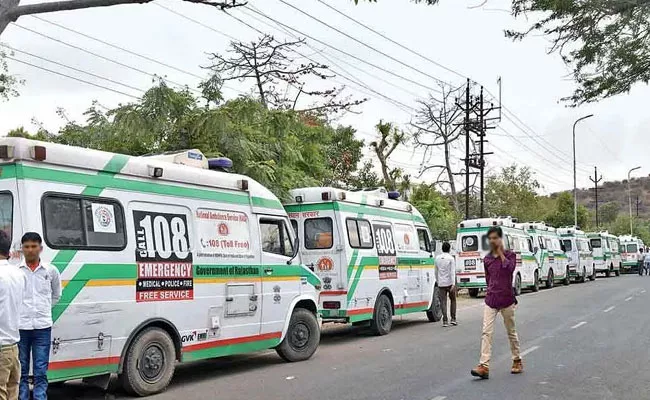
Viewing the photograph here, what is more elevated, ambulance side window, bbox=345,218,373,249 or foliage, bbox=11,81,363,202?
foliage, bbox=11,81,363,202

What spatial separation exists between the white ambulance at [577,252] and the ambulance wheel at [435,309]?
802 inches

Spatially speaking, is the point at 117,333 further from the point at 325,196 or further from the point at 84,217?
the point at 325,196

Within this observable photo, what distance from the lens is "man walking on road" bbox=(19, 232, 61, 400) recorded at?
685 centimetres

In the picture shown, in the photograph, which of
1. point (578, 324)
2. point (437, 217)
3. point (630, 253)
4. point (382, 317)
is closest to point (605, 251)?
point (630, 253)

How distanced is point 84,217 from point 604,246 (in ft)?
146

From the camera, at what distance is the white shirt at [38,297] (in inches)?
269

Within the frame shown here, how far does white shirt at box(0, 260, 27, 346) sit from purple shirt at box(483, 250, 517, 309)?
5957mm

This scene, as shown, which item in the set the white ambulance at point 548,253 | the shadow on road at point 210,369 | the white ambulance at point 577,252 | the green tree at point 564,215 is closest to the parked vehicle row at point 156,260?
the shadow on road at point 210,369

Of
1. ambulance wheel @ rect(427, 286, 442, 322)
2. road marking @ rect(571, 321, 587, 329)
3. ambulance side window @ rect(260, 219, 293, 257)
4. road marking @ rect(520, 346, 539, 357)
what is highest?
ambulance side window @ rect(260, 219, 293, 257)

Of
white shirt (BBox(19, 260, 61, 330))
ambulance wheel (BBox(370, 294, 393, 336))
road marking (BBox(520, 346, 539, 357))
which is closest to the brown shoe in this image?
road marking (BBox(520, 346, 539, 357))

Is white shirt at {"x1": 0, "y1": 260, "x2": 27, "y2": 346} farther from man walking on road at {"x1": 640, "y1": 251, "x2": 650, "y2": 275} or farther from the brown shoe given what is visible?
man walking on road at {"x1": 640, "y1": 251, "x2": 650, "y2": 275}

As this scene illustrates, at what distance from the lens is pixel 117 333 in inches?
319

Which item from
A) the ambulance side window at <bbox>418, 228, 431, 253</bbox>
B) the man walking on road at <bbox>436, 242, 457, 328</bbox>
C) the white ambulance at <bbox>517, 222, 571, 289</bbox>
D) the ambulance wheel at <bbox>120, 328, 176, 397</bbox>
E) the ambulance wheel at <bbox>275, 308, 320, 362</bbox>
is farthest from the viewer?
the white ambulance at <bbox>517, 222, 571, 289</bbox>

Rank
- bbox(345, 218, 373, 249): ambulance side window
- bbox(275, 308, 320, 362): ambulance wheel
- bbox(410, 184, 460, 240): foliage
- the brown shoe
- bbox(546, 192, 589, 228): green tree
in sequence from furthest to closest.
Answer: bbox(546, 192, 589, 228): green tree < bbox(410, 184, 460, 240): foliage < bbox(345, 218, 373, 249): ambulance side window < bbox(275, 308, 320, 362): ambulance wheel < the brown shoe
